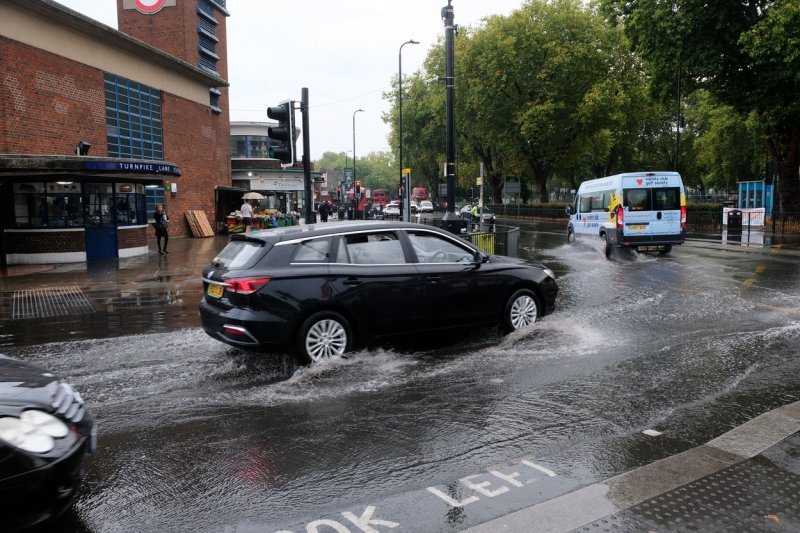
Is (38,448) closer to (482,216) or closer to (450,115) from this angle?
(450,115)

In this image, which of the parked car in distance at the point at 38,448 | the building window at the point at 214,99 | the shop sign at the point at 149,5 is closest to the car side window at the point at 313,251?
the parked car in distance at the point at 38,448

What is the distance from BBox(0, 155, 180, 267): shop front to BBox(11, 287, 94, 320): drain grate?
4958 millimetres

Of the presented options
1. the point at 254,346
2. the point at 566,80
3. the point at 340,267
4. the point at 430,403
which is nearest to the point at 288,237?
the point at 340,267

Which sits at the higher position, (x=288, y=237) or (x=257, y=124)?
(x=257, y=124)

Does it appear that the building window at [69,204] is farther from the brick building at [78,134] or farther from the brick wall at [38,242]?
the brick wall at [38,242]

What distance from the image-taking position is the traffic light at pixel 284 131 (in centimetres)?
1043

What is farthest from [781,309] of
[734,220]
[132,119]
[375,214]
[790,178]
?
[375,214]

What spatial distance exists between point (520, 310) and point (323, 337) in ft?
9.32

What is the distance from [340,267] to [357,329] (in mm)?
717

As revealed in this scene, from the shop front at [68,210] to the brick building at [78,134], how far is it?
30 mm

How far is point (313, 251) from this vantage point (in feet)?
22.5

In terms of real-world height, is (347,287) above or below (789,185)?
below

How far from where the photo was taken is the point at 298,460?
14.2ft

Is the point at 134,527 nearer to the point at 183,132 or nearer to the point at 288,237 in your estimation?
the point at 288,237
